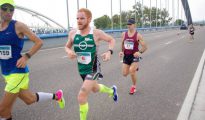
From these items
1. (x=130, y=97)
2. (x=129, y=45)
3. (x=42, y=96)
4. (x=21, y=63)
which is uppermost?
(x=129, y=45)

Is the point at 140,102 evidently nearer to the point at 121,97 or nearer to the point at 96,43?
the point at 121,97

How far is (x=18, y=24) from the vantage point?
4555mm

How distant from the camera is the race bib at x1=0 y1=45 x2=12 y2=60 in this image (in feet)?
14.9

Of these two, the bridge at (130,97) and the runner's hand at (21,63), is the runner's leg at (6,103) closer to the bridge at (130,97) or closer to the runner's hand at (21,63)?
the runner's hand at (21,63)

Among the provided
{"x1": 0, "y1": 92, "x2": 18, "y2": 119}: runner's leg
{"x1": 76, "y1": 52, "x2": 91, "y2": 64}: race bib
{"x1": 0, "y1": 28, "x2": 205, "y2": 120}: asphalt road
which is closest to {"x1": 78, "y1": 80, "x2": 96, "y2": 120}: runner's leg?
{"x1": 76, "y1": 52, "x2": 91, "y2": 64}: race bib

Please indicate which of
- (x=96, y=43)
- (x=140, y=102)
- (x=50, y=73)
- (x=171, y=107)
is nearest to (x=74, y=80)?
(x=50, y=73)

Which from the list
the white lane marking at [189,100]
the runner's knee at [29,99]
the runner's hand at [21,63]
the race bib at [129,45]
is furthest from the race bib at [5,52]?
the race bib at [129,45]

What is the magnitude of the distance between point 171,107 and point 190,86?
233 cm

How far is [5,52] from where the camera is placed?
4.56m

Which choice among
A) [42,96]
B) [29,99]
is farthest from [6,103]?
[42,96]

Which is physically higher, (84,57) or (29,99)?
(84,57)

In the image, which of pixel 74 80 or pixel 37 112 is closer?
pixel 37 112

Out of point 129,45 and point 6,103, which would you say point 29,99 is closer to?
point 6,103

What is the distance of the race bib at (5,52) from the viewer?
4555mm
